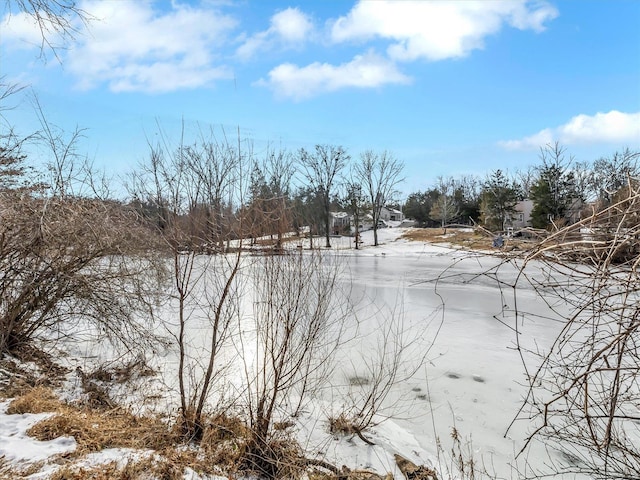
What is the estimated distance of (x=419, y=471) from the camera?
365 cm

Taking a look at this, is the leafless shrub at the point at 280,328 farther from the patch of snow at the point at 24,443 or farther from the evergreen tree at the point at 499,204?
the evergreen tree at the point at 499,204

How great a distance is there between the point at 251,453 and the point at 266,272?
1.66 meters

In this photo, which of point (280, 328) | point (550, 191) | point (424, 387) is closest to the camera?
point (280, 328)

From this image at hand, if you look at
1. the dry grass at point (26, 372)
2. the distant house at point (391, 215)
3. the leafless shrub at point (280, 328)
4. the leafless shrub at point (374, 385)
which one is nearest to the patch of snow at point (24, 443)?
the dry grass at point (26, 372)

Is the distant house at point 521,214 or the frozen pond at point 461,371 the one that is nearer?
the frozen pond at point 461,371

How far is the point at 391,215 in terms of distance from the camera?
76188 mm

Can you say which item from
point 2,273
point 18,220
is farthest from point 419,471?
point 2,273

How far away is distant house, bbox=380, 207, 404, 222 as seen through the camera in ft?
235

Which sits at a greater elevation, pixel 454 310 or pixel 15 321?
pixel 15 321

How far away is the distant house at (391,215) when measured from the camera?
7175cm

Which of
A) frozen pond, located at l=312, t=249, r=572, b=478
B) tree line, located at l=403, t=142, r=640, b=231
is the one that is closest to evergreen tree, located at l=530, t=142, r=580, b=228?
tree line, located at l=403, t=142, r=640, b=231

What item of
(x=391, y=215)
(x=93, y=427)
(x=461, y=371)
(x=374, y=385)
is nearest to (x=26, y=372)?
(x=93, y=427)

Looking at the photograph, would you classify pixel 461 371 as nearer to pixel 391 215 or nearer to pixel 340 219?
pixel 340 219

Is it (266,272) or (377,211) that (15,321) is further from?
(377,211)
